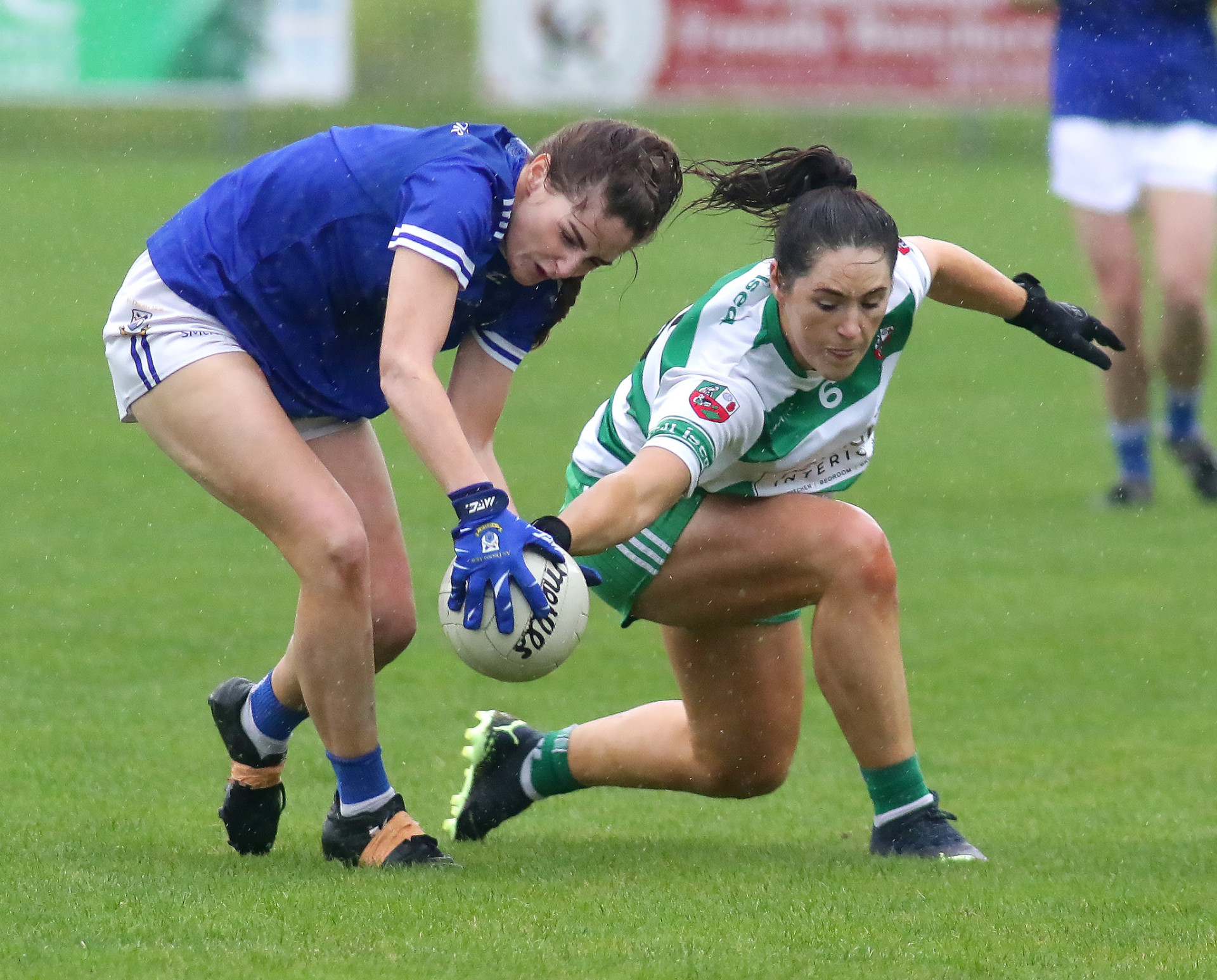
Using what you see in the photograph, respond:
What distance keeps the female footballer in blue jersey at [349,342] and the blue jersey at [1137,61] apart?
5.40 m

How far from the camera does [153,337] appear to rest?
172 inches

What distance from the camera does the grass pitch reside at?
363 cm

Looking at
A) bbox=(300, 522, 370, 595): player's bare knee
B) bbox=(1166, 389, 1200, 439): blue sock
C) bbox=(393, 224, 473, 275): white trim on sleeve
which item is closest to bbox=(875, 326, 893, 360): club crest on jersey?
bbox=(393, 224, 473, 275): white trim on sleeve

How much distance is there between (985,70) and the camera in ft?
80.3

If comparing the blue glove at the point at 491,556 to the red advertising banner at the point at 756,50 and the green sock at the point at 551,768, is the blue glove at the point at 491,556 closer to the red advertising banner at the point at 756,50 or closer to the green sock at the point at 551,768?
the green sock at the point at 551,768

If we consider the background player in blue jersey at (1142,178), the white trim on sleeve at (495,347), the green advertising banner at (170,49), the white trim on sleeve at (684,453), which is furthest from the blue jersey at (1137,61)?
the green advertising banner at (170,49)

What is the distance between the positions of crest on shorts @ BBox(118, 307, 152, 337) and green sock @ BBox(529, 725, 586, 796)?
146 cm

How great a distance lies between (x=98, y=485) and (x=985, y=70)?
17.1 metres

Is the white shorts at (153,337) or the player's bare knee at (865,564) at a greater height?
the white shorts at (153,337)

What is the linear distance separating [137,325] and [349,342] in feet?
1.52

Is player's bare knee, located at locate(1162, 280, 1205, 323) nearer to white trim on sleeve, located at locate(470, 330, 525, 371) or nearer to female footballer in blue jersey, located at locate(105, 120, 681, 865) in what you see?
female footballer in blue jersey, located at locate(105, 120, 681, 865)

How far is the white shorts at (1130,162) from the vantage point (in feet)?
30.2

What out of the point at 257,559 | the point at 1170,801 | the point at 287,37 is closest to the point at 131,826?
the point at 1170,801

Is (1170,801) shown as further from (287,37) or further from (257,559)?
(287,37)
